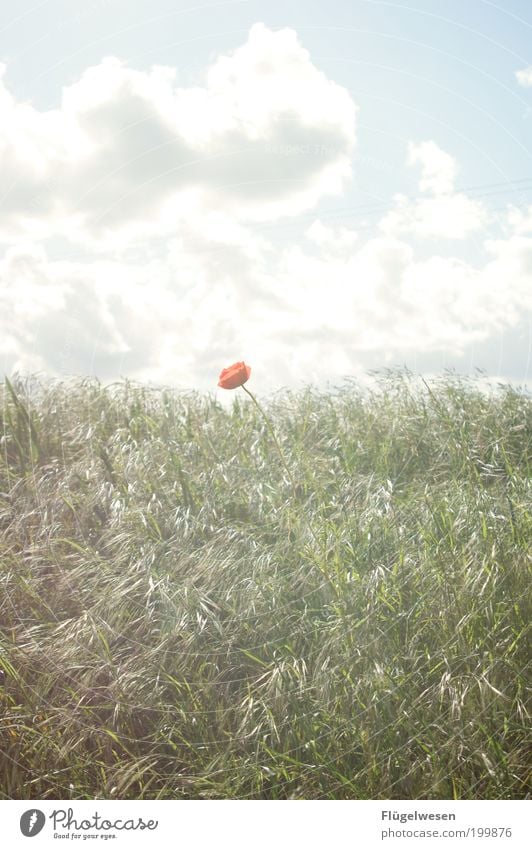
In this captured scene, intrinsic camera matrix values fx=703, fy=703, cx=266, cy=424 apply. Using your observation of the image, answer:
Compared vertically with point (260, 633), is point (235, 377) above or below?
above

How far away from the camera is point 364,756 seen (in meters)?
2.43

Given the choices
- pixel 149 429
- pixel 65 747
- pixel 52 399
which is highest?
pixel 52 399

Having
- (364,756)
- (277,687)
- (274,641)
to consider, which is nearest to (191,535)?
(274,641)

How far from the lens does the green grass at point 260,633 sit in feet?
8.03

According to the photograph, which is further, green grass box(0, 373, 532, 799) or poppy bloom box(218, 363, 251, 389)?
poppy bloom box(218, 363, 251, 389)

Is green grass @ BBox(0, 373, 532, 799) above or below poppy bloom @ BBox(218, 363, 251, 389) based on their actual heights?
below

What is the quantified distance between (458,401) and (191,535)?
263cm

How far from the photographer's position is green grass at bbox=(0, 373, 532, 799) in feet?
8.03

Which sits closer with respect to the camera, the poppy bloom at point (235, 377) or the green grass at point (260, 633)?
the green grass at point (260, 633)

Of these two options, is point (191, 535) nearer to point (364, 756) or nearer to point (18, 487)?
point (18, 487)

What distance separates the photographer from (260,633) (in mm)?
2965

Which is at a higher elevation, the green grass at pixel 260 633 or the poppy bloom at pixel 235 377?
the poppy bloom at pixel 235 377
